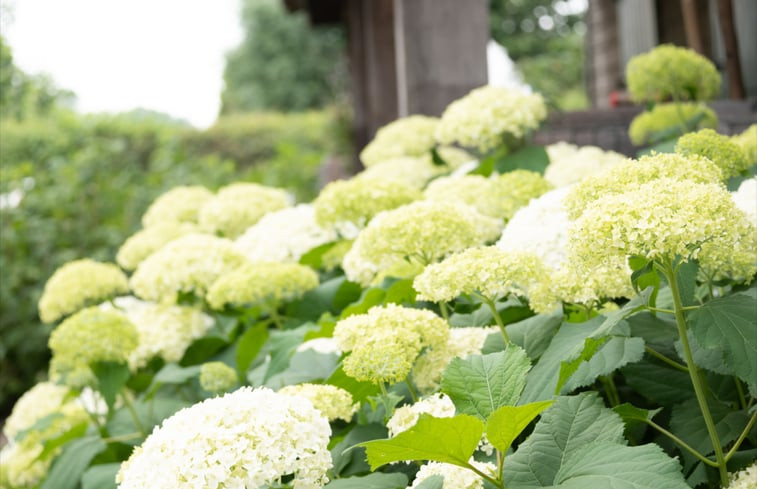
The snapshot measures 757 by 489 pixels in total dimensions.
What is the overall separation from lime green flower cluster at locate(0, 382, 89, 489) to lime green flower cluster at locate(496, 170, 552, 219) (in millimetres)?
1375

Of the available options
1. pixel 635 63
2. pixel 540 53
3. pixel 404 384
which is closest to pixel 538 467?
pixel 404 384

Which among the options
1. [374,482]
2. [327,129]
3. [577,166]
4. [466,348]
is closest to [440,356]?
[466,348]

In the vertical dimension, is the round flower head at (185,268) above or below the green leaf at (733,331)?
below

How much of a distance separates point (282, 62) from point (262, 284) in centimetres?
3607

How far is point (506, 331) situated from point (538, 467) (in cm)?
40

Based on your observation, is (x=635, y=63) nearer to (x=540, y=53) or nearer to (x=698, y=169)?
(x=698, y=169)

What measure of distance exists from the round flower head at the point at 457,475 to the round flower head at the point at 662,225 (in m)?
0.30

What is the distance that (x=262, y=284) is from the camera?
2182 mm

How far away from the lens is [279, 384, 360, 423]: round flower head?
140cm

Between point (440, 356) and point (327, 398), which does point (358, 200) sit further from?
point (327, 398)

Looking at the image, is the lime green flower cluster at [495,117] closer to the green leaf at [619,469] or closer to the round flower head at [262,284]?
the round flower head at [262,284]

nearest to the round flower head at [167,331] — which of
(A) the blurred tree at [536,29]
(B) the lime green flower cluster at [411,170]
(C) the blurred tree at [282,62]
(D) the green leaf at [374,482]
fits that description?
(B) the lime green flower cluster at [411,170]

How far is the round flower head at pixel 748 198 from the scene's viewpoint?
1.50 m

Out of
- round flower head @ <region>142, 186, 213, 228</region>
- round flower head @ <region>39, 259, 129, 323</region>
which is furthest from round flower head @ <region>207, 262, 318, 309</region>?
round flower head @ <region>142, 186, 213, 228</region>
